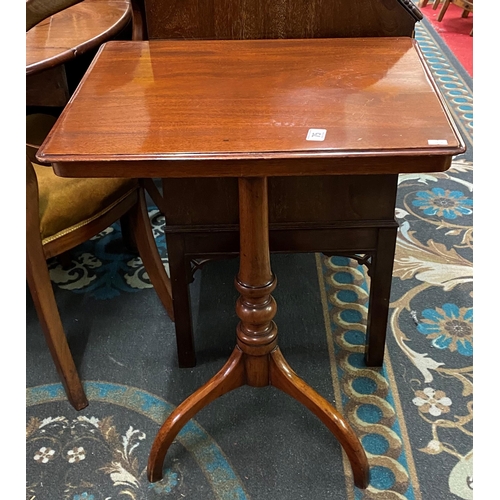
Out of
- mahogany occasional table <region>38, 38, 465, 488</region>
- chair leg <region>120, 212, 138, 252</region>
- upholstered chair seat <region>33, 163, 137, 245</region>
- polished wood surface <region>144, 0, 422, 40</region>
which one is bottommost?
chair leg <region>120, 212, 138, 252</region>

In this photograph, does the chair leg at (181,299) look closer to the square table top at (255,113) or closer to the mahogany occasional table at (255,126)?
the mahogany occasional table at (255,126)

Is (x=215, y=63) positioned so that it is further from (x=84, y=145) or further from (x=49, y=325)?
(x=49, y=325)

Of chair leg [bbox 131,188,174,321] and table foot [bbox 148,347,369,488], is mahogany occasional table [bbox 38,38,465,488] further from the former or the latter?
chair leg [bbox 131,188,174,321]

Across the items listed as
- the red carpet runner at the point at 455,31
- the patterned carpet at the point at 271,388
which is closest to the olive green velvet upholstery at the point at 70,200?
the patterned carpet at the point at 271,388

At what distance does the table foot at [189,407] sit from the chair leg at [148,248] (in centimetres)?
41

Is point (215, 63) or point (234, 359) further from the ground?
point (215, 63)

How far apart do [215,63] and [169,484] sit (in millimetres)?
900

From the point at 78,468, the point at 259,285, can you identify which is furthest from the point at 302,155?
the point at 78,468

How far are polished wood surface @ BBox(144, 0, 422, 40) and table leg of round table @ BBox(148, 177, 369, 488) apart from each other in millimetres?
503

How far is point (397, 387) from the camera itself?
1415 millimetres

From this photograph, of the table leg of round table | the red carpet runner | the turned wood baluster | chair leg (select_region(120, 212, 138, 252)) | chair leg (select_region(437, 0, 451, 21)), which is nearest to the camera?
the turned wood baluster

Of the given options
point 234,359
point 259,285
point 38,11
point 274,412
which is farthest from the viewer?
point 274,412

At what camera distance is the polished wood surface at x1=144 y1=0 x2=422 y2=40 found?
1212mm

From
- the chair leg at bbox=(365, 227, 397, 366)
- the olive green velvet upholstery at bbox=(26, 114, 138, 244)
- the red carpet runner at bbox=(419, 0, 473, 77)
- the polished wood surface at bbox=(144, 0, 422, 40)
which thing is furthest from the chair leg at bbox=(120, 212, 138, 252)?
the red carpet runner at bbox=(419, 0, 473, 77)
